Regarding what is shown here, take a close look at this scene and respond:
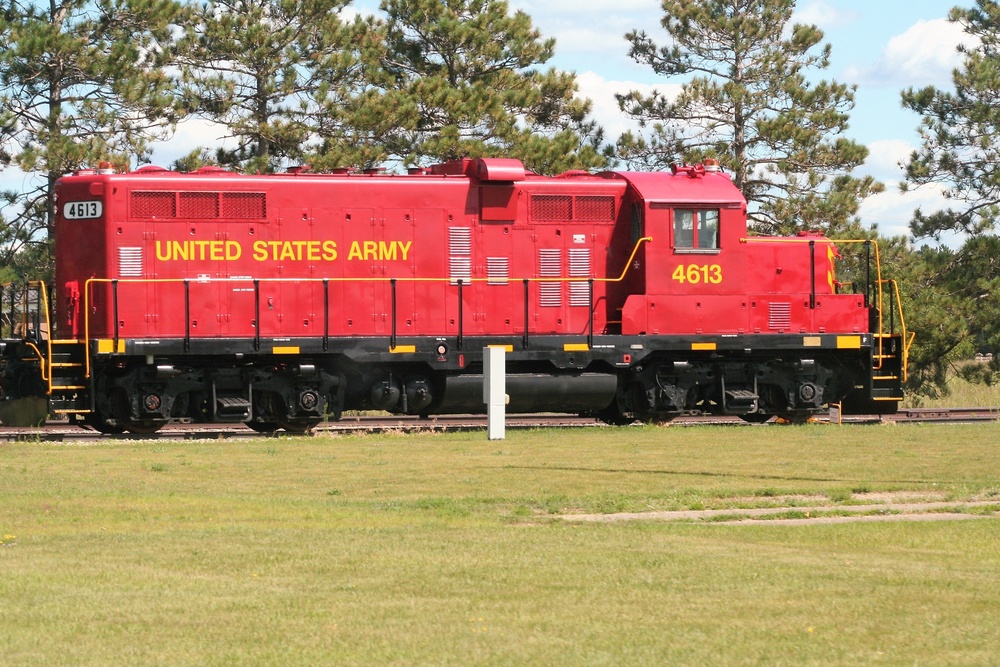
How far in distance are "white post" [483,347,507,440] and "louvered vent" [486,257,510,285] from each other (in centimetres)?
195

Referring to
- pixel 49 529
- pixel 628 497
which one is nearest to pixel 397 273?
pixel 628 497

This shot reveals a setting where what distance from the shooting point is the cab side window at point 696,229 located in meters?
21.3

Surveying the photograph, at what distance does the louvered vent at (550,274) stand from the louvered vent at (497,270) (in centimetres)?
56

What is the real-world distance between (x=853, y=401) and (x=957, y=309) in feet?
42.7

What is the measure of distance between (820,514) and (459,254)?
10622 mm

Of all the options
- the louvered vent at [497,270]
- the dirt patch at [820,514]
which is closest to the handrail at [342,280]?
the louvered vent at [497,270]

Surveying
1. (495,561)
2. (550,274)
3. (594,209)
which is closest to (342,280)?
(550,274)

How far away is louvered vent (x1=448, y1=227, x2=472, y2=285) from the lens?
20906 mm

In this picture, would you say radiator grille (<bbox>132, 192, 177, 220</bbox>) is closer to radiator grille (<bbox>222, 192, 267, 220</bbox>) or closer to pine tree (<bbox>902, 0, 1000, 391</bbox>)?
radiator grille (<bbox>222, 192, 267, 220</bbox>)

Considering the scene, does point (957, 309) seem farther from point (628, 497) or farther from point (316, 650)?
point (316, 650)

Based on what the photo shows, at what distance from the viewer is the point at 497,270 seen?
69.3 feet

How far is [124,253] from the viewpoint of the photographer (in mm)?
19672

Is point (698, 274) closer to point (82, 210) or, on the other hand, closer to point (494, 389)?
point (494, 389)

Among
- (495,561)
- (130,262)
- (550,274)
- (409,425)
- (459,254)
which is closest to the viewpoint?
(495,561)
